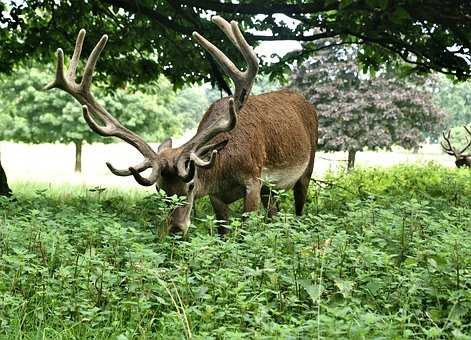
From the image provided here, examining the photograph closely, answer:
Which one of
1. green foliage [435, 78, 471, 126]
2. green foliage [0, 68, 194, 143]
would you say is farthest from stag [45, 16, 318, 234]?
green foliage [435, 78, 471, 126]

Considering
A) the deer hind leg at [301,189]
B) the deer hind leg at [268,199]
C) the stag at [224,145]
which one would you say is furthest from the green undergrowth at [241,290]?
the deer hind leg at [301,189]

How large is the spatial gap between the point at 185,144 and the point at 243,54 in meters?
0.98

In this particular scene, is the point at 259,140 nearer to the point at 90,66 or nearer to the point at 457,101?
the point at 90,66

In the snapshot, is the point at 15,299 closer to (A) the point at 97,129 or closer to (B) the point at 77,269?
(B) the point at 77,269

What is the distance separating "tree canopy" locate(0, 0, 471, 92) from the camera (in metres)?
8.59

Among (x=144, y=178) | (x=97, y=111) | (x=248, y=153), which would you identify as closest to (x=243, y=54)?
(x=248, y=153)

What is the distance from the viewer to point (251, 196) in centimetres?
653

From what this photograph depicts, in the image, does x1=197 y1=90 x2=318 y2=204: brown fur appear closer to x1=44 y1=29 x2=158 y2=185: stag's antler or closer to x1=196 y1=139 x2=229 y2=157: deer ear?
x1=196 y1=139 x2=229 y2=157: deer ear

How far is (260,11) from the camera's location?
8867mm

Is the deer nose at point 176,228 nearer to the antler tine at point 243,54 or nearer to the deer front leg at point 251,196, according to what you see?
the deer front leg at point 251,196

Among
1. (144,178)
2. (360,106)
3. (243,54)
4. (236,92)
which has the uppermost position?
(360,106)

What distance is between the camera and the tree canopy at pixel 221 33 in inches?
338

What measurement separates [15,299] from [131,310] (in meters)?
0.61

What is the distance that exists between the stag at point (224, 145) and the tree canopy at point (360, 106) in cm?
2255
